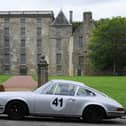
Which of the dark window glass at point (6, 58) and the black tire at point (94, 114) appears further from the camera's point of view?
the dark window glass at point (6, 58)

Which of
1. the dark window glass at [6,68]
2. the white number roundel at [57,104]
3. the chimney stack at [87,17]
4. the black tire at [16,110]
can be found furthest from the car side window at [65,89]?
the dark window glass at [6,68]

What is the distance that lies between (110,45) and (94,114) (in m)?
77.1

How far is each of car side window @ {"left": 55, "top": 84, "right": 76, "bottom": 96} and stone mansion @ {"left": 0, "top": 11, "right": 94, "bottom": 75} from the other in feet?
288

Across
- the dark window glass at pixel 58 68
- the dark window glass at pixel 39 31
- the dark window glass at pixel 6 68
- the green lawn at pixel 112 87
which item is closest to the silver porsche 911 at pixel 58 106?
the green lawn at pixel 112 87

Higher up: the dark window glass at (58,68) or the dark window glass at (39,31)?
the dark window glass at (39,31)

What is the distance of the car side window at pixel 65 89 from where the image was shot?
19.7 meters

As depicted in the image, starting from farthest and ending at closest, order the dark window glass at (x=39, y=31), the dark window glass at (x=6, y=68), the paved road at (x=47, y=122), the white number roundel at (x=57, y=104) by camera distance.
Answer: the dark window glass at (x=6, y=68), the dark window glass at (x=39, y=31), the white number roundel at (x=57, y=104), the paved road at (x=47, y=122)

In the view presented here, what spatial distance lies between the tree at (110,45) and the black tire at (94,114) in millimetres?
76420

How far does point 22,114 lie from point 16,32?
305ft

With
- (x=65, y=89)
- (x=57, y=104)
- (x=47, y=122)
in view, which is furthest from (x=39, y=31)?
(x=47, y=122)

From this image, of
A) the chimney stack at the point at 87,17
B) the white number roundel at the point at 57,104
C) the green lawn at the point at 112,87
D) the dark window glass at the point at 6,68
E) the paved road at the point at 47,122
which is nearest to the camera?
the paved road at the point at 47,122

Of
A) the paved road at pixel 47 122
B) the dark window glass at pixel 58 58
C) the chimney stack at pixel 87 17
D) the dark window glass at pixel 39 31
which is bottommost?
the paved road at pixel 47 122

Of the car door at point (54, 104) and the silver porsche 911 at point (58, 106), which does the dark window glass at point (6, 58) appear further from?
the car door at point (54, 104)

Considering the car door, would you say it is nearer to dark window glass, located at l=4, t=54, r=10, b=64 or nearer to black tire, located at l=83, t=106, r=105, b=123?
black tire, located at l=83, t=106, r=105, b=123
